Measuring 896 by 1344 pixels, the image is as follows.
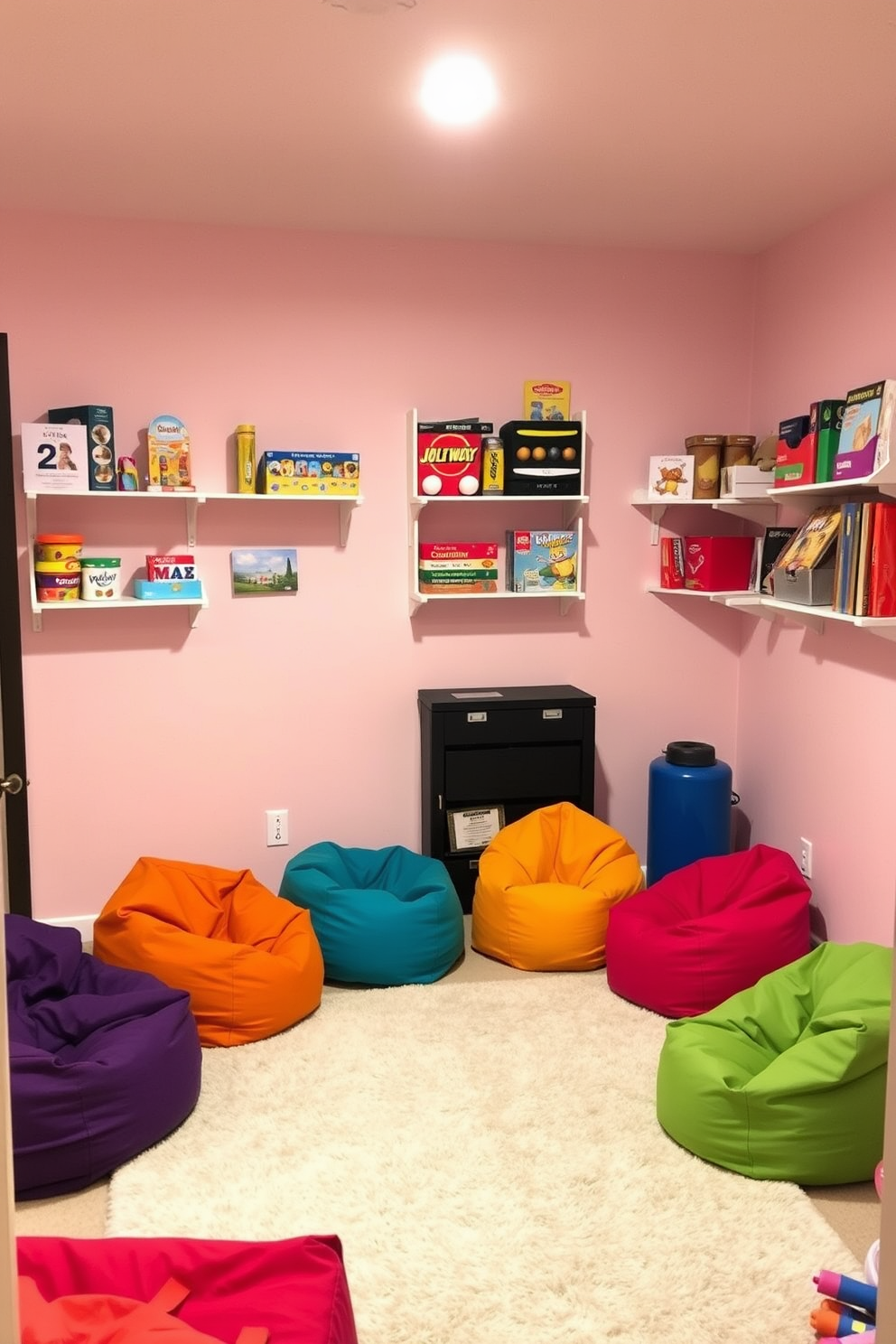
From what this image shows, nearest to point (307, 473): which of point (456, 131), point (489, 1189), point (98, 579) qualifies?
point (98, 579)

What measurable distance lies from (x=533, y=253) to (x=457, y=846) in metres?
2.08

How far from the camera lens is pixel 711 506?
4.05 metres

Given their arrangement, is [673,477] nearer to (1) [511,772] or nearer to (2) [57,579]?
(1) [511,772]

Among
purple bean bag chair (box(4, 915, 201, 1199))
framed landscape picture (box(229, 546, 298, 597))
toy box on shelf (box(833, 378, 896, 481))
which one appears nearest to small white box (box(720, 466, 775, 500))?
toy box on shelf (box(833, 378, 896, 481))

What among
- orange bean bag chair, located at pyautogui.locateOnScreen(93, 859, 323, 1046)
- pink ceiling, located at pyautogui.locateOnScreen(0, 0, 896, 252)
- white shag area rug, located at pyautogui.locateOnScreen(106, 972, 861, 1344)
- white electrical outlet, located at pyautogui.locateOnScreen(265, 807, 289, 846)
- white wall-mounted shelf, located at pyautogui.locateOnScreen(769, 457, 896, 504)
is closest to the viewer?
white shag area rug, located at pyautogui.locateOnScreen(106, 972, 861, 1344)

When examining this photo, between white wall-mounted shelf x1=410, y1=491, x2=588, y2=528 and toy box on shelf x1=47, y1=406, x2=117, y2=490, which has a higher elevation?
toy box on shelf x1=47, y1=406, x2=117, y2=490

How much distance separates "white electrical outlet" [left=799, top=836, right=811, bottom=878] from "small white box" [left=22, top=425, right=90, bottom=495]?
2.59 meters

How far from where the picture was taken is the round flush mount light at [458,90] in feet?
7.98

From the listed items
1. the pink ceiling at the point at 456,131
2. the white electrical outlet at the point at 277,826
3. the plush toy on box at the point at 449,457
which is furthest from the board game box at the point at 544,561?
the white electrical outlet at the point at 277,826

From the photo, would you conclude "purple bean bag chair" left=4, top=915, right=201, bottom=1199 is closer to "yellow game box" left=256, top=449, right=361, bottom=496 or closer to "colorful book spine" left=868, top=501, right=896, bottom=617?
"yellow game box" left=256, top=449, right=361, bottom=496

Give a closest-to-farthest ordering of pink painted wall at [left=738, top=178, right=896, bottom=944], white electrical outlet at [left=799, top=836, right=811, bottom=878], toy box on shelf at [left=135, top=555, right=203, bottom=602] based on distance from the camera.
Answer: pink painted wall at [left=738, top=178, right=896, bottom=944], toy box on shelf at [left=135, top=555, right=203, bottom=602], white electrical outlet at [left=799, top=836, right=811, bottom=878]

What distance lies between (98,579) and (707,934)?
2.14 meters

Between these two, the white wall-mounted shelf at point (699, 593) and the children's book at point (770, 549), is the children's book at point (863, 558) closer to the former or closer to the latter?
the children's book at point (770, 549)

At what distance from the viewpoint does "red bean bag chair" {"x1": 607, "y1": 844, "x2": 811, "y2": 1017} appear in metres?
3.15
